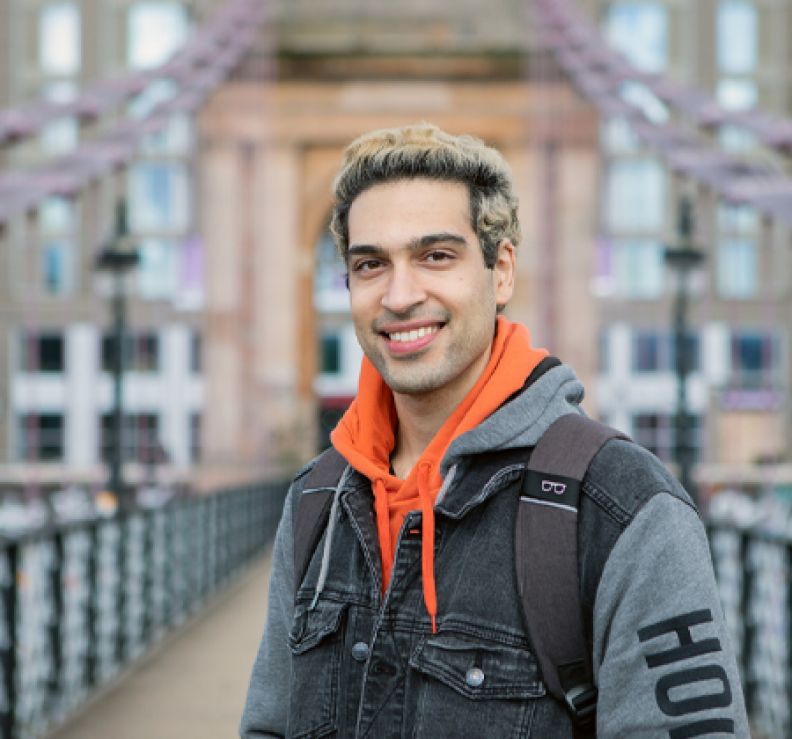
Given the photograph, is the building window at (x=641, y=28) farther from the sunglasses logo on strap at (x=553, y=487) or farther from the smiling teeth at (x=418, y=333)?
the sunglasses logo on strap at (x=553, y=487)

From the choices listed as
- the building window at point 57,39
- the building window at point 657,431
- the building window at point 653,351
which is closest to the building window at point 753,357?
the building window at point 653,351

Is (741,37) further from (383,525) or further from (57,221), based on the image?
(383,525)

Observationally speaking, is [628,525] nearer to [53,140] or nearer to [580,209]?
[580,209]

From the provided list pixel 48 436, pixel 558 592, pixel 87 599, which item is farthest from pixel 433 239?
pixel 48 436

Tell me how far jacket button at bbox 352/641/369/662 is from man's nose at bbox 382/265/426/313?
410mm

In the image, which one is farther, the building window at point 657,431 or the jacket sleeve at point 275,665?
the building window at point 657,431

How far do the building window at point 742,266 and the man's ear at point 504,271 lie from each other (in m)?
37.5

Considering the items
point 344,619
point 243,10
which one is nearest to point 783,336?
point 243,10

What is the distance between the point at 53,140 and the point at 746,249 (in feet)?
65.0

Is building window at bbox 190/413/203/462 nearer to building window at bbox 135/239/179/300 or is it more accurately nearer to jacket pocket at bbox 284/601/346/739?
building window at bbox 135/239/179/300

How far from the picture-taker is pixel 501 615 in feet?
5.31

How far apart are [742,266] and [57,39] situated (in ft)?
66.1

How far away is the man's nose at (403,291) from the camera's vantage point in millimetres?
1792

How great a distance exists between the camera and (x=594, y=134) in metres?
36.2
